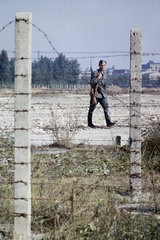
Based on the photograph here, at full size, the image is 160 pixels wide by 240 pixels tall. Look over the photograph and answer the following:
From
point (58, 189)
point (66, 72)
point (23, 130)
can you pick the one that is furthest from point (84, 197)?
point (66, 72)

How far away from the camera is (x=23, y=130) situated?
25.2 feet

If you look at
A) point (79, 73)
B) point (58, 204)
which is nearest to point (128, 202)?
point (58, 204)

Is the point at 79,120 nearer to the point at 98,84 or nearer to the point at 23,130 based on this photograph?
the point at 98,84

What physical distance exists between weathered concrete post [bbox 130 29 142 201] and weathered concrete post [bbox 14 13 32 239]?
2.77 meters

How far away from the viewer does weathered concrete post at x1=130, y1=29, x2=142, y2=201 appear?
33.0 feet

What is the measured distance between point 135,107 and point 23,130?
2.97 meters

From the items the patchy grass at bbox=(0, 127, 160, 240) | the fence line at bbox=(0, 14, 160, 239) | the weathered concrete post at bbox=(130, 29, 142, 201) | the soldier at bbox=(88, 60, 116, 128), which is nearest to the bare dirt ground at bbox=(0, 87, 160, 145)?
the weathered concrete post at bbox=(130, 29, 142, 201)

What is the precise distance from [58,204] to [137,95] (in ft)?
8.67

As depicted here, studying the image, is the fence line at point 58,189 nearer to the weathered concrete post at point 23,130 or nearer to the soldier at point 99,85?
the weathered concrete post at point 23,130

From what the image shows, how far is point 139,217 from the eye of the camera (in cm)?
755

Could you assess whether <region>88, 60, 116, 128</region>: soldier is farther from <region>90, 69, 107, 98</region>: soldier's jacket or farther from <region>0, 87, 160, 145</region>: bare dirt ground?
<region>0, 87, 160, 145</region>: bare dirt ground

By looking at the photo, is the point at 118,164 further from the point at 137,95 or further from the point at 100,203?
the point at 100,203

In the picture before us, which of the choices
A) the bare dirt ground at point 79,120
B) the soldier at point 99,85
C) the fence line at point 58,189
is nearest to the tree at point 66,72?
the bare dirt ground at point 79,120

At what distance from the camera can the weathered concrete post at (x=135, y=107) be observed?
10047 millimetres
